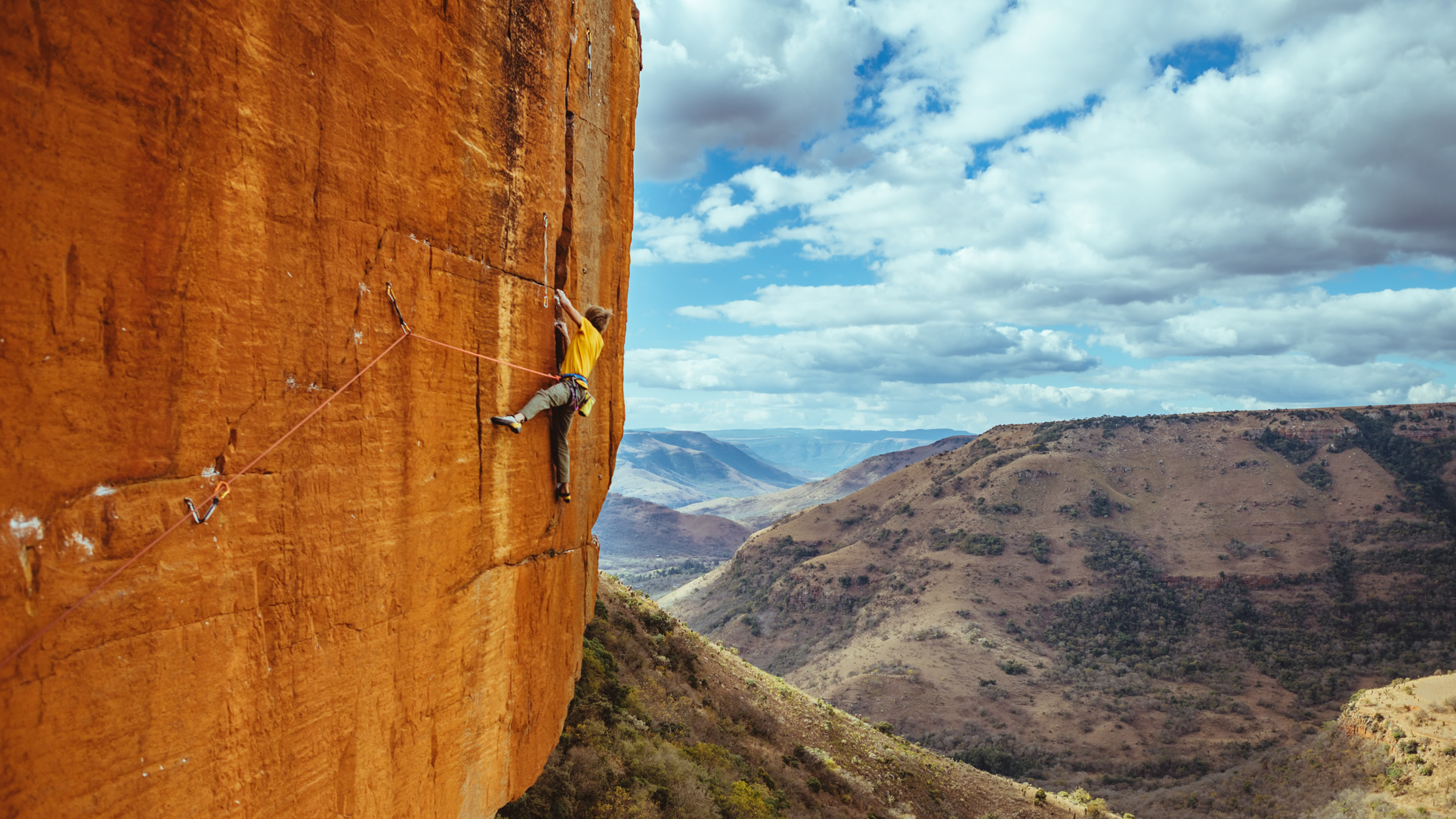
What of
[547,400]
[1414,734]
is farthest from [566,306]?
[1414,734]

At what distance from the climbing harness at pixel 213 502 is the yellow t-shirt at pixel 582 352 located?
326 centimetres

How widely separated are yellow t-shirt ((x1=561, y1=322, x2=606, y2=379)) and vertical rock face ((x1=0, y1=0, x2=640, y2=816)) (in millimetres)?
223

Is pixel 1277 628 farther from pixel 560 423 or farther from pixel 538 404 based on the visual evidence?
pixel 538 404

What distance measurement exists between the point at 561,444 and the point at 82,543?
13.5 feet

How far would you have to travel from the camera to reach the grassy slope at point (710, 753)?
9.92 meters

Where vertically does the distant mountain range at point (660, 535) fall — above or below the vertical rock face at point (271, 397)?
below

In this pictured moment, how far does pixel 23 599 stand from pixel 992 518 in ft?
246

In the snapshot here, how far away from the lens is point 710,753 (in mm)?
13859

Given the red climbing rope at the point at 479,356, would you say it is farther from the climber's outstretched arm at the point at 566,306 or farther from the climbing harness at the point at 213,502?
the climbing harness at the point at 213,502

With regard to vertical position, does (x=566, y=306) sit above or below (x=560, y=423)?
above

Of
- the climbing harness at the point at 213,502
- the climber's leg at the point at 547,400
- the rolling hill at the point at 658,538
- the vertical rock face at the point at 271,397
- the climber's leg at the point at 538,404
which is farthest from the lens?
the rolling hill at the point at 658,538

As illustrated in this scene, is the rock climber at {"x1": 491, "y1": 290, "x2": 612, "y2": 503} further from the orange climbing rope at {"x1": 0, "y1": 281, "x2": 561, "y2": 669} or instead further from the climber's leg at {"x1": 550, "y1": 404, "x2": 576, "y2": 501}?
the orange climbing rope at {"x1": 0, "y1": 281, "x2": 561, "y2": 669}

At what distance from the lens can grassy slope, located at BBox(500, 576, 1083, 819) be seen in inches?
391

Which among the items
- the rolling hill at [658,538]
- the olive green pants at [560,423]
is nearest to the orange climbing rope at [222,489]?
the olive green pants at [560,423]
